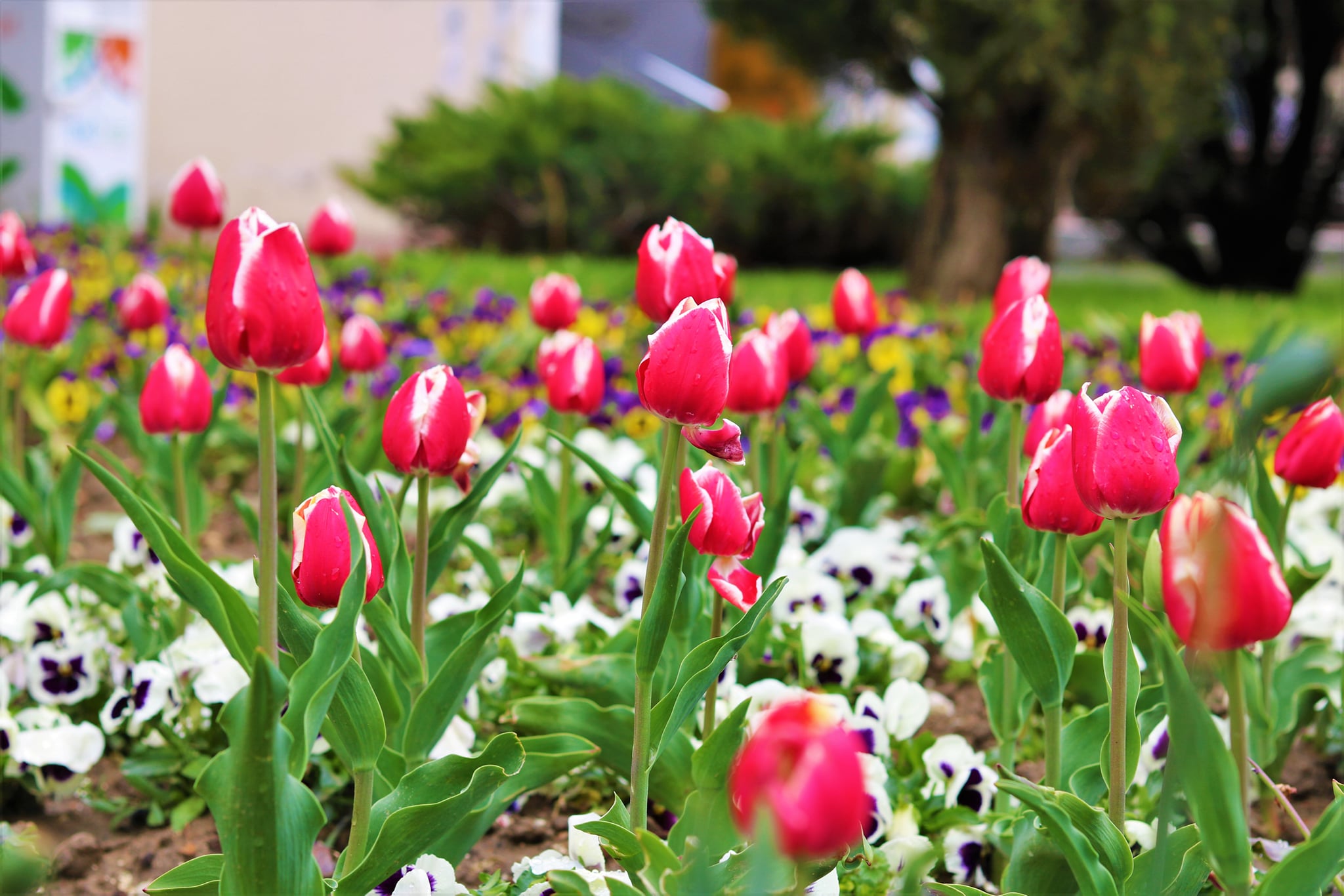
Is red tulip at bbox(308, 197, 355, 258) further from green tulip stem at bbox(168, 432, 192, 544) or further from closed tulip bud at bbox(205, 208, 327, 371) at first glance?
closed tulip bud at bbox(205, 208, 327, 371)

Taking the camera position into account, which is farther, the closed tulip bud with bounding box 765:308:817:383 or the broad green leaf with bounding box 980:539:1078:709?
the closed tulip bud with bounding box 765:308:817:383

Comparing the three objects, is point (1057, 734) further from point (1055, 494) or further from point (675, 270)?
point (675, 270)

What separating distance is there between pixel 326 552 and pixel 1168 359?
3.82 feet

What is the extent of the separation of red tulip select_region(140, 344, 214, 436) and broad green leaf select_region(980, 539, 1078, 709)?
1.05m

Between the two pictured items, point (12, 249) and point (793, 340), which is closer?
point (793, 340)

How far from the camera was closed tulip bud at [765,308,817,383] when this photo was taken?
1.81 metres

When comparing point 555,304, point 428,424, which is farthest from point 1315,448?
point 555,304

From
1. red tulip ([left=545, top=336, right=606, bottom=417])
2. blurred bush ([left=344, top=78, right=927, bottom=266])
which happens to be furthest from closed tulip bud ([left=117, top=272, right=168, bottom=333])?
blurred bush ([left=344, top=78, right=927, bottom=266])

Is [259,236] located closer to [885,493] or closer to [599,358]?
[599,358]

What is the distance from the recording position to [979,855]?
1.31 metres

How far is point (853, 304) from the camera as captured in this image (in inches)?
81.2

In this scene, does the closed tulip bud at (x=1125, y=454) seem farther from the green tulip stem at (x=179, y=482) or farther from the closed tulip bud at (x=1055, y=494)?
the green tulip stem at (x=179, y=482)

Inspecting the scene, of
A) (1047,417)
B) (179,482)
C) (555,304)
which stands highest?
(1047,417)

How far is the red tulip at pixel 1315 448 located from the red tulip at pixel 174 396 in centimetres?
133
